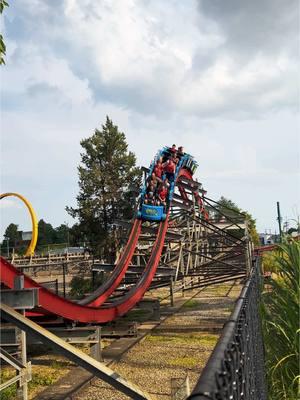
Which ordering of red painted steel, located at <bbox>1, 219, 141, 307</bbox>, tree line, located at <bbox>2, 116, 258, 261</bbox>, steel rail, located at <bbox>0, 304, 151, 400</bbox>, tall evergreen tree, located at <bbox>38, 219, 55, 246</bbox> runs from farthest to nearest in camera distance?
tall evergreen tree, located at <bbox>38, 219, 55, 246</bbox>
tree line, located at <bbox>2, 116, 258, 261</bbox>
red painted steel, located at <bbox>1, 219, 141, 307</bbox>
steel rail, located at <bbox>0, 304, 151, 400</bbox>

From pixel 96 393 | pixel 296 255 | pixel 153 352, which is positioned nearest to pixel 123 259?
pixel 153 352

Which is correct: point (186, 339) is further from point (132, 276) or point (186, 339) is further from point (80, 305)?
point (132, 276)

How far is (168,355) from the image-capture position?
Result: 8.22 metres

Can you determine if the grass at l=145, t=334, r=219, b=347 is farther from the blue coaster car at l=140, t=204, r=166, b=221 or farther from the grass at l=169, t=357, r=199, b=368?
the blue coaster car at l=140, t=204, r=166, b=221

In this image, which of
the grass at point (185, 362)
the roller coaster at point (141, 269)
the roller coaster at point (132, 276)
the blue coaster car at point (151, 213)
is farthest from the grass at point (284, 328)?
the blue coaster car at point (151, 213)

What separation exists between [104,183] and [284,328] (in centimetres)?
1960

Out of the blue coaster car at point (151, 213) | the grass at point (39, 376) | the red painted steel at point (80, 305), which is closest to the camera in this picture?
the red painted steel at point (80, 305)

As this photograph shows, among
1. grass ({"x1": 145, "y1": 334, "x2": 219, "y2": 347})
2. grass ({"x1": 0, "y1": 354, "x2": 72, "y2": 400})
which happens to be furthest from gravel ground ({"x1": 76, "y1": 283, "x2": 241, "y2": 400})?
grass ({"x1": 0, "y1": 354, "x2": 72, "y2": 400})

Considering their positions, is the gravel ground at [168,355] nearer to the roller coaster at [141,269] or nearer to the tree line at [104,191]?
the roller coaster at [141,269]

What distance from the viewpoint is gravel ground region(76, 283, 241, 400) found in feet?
21.0

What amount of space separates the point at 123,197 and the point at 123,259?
11739mm

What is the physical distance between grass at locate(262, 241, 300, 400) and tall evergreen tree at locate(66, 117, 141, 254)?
17516 millimetres

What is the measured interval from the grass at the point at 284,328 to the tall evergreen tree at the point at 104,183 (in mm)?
17516

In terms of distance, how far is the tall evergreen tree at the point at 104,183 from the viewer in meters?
23.2
